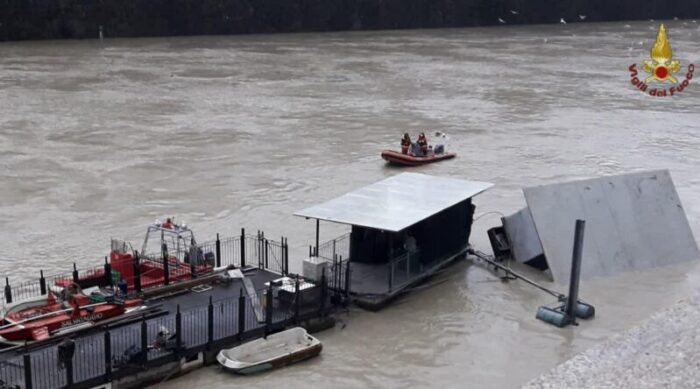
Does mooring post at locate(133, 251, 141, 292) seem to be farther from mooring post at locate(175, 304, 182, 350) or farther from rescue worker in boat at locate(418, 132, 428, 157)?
rescue worker in boat at locate(418, 132, 428, 157)

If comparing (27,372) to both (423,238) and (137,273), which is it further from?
(423,238)

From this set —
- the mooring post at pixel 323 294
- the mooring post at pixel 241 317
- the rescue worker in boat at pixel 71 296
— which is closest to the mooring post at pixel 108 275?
the rescue worker in boat at pixel 71 296

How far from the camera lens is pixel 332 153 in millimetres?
31688

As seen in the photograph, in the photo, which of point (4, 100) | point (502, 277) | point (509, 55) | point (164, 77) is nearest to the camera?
point (502, 277)

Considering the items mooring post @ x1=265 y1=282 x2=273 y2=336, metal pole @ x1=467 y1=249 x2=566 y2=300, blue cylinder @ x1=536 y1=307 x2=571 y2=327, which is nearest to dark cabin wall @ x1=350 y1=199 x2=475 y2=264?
metal pole @ x1=467 y1=249 x2=566 y2=300

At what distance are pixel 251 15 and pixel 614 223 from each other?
6289 cm

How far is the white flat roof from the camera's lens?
54.3 ft

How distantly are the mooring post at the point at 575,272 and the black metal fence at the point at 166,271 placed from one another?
17.9ft

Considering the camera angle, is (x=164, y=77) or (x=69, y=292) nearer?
(x=69, y=292)

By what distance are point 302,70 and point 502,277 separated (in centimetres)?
3867

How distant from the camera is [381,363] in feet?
47.6

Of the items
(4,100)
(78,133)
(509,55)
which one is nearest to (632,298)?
(78,133)

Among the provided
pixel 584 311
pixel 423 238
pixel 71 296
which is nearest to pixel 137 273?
pixel 71 296

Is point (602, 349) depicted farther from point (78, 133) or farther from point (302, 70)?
point (302, 70)
